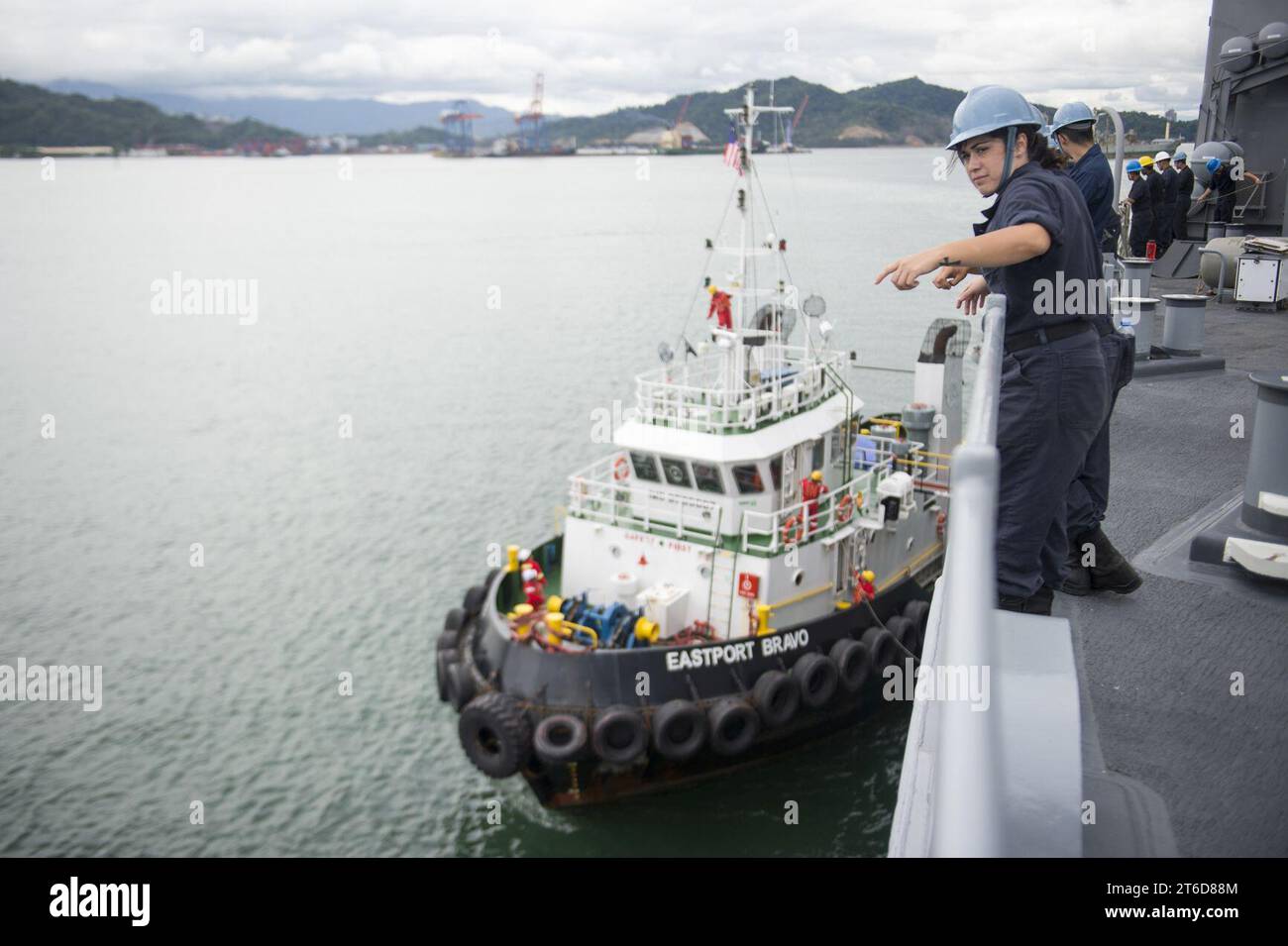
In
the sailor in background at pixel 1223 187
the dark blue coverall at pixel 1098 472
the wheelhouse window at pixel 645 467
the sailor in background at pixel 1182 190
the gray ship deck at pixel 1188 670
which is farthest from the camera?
the sailor in background at pixel 1223 187

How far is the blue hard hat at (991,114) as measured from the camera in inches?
117

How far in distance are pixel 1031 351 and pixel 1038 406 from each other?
185mm

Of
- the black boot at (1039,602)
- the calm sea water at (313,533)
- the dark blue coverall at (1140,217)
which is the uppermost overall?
the dark blue coverall at (1140,217)

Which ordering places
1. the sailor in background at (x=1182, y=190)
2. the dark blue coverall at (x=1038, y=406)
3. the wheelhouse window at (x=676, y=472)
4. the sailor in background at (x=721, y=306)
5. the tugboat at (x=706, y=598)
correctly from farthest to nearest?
the sailor in background at (x=1182, y=190) < the sailor in background at (x=721, y=306) < the wheelhouse window at (x=676, y=472) < the tugboat at (x=706, y=598) < the dark blue coverall at (x=1038, y=406)

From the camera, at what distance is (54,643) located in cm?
1792

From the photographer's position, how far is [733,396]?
14625mm

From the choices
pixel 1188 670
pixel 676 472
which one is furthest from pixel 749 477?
pixel 1188 670

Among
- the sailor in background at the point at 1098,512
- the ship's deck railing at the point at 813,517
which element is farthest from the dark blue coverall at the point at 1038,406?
the ship's deck railing at the point at 813,517

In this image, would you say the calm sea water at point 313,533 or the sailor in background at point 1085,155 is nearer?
the sailor in background at point 1085,155

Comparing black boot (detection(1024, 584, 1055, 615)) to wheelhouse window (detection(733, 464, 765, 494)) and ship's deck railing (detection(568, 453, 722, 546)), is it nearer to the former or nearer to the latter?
ship's deck railing (detection(568, 453, 722, 546))

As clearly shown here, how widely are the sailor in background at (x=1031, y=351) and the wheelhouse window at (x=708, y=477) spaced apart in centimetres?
1061

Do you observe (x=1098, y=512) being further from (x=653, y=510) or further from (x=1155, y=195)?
(x=1155, y=195)

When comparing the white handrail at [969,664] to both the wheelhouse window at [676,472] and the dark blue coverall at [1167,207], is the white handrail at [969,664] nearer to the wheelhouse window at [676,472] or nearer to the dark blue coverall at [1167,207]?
the wheelhouse window at [676,472]
